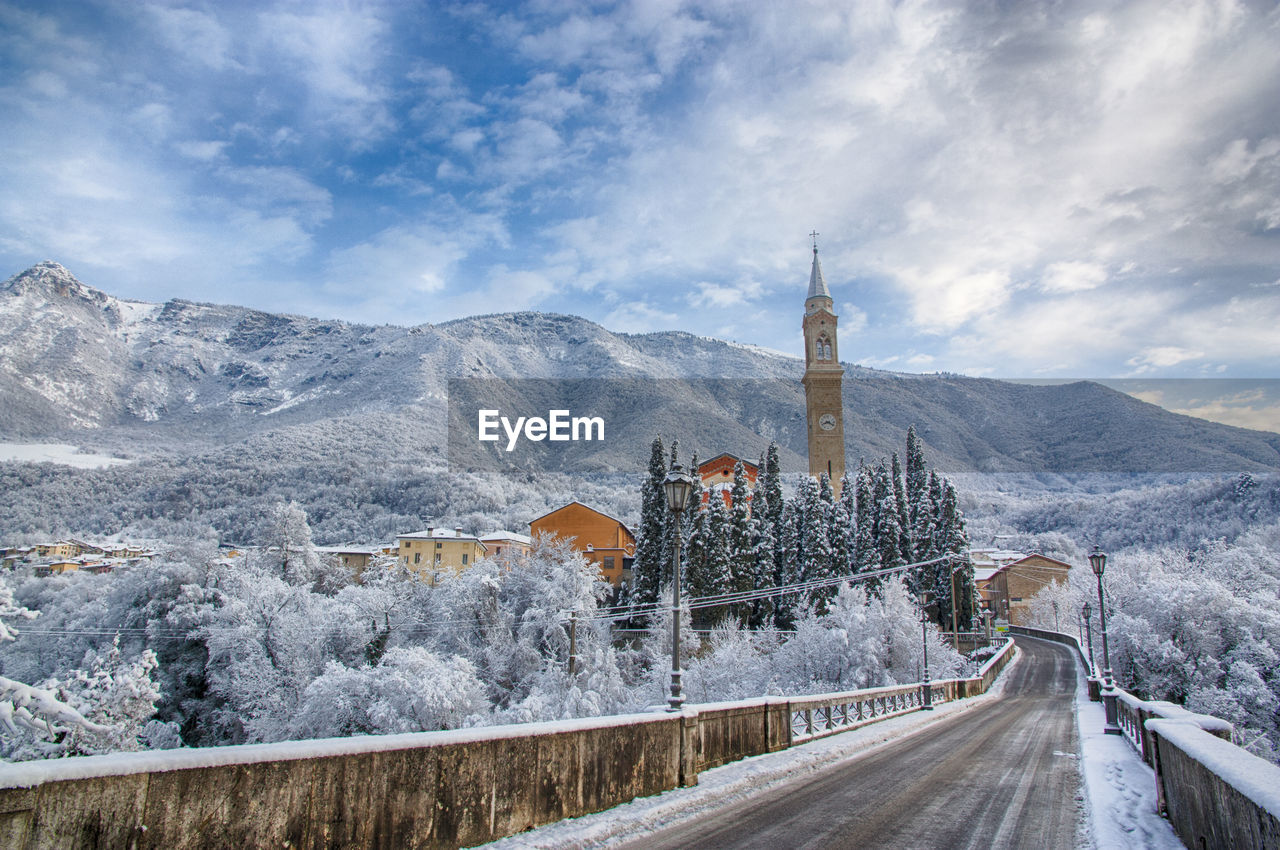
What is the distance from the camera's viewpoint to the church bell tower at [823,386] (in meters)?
79.5

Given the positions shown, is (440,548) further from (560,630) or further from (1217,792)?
(1217,792)

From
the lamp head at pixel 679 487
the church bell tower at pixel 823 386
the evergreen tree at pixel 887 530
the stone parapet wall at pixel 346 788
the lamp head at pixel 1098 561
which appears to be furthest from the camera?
the church bell tower at pixel 823 386

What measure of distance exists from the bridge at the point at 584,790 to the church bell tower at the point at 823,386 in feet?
220

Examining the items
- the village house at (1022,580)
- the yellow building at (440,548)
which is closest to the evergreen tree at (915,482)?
the yellow building at (440,548)

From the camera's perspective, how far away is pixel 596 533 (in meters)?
72.6

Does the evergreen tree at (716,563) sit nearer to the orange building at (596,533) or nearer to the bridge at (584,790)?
the orange building at (596,533)

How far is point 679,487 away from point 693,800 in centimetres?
418

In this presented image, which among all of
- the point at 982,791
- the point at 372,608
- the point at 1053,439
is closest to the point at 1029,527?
the point at 1053,439

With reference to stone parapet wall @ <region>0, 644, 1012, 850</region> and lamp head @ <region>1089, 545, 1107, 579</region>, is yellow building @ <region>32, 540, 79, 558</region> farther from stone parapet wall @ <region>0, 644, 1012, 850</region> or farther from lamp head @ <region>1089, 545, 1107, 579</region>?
lamp head @ <region>1089, 545, 1107, 579</region>

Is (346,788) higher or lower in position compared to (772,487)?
lower

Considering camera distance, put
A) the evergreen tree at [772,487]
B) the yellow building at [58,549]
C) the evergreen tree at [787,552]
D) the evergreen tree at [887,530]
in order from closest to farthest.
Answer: the evergreen tree at [787,552], the evergreen tree at [887,530], the evergreen tree at [772,487], the yellow building at [58,549]

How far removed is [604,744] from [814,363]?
78.9 meters

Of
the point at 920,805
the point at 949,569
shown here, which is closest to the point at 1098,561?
the point at 920,805

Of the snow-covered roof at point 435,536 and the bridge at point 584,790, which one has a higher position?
the snow-covered roof at point 435,536
